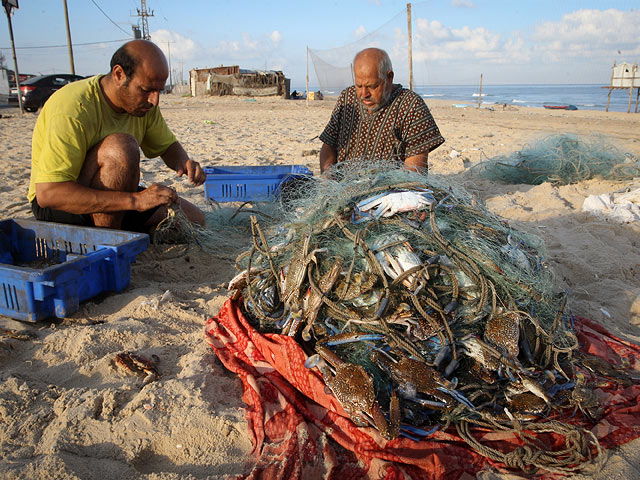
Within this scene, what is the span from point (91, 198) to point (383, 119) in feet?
7.17

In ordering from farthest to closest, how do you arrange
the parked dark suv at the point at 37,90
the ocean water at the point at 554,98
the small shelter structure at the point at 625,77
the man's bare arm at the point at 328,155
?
the ocean water at the point at 554,98
the small shelter structure at the point at 625,77
the parked dark suv at the point at 37,90
the man's bare arm at the point at 328,155

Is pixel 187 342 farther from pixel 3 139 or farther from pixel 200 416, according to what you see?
pixel 3 139

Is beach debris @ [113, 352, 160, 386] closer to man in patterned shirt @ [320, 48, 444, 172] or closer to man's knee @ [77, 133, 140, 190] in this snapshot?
man's knee @ [77, 133, 140, 190]

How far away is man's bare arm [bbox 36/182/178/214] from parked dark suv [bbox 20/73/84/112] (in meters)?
12.9

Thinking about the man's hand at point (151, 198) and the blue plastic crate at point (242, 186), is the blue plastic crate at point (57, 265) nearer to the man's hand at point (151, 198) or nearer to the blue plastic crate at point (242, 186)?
the man's hand at point (151, 198)

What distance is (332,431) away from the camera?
1.67 metres

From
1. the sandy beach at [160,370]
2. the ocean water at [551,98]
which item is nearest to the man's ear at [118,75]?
the sandy beach at [160,370]

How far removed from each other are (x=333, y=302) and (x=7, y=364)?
146 cm

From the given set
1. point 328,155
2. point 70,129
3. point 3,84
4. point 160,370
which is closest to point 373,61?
point 328,155

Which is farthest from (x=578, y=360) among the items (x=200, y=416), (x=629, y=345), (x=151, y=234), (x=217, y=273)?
(x=151, y=234)

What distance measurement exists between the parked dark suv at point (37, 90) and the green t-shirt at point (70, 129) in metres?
12.6

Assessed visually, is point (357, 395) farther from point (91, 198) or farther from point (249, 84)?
point (249, 84)

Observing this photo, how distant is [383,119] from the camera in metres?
3.46

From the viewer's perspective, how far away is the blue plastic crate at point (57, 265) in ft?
7.04
